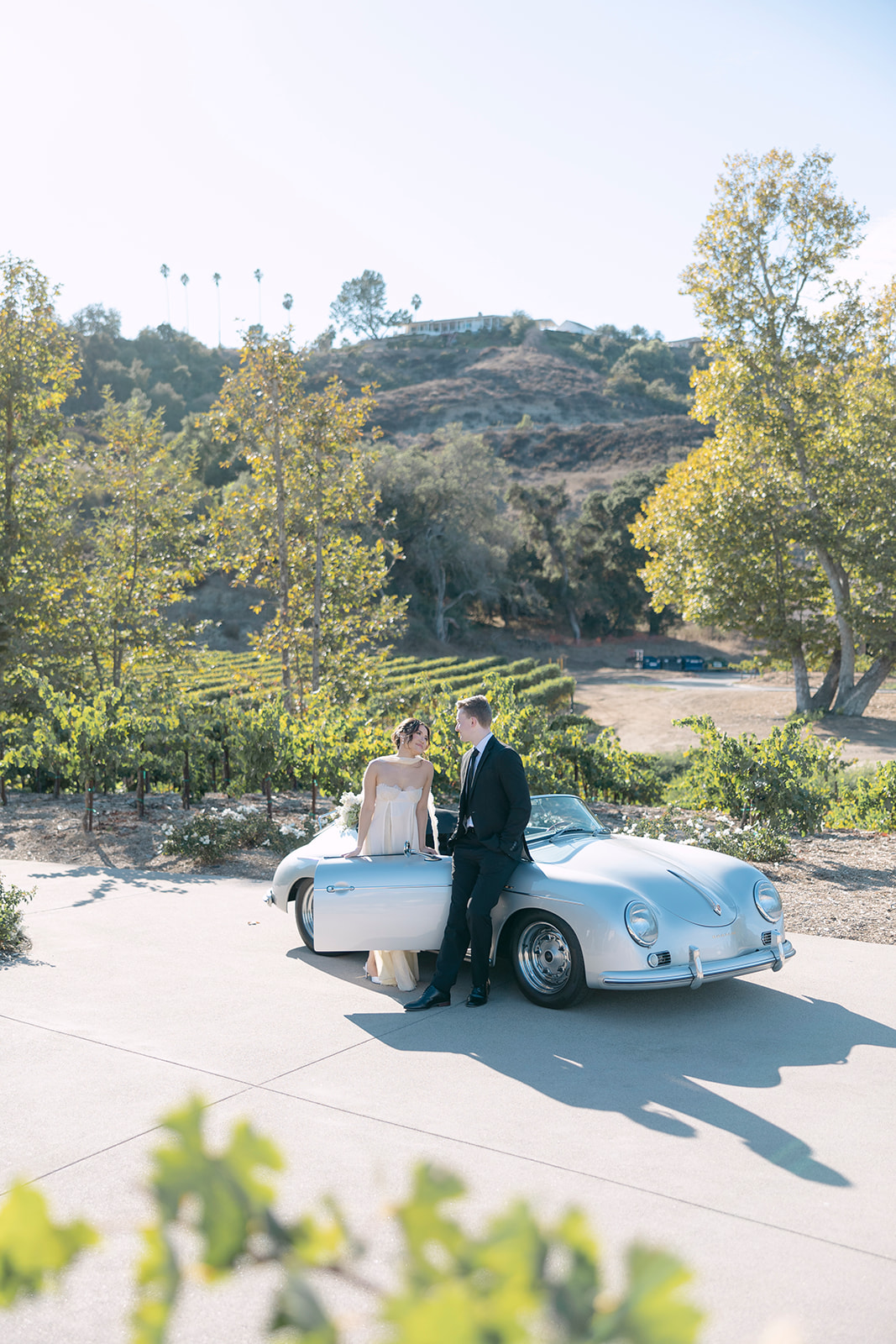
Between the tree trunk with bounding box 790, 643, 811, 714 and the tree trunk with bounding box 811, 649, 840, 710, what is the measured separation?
28 cm

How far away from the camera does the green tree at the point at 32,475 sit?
15.4 m

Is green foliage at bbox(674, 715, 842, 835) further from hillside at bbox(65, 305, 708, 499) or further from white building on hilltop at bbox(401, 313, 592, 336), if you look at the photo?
white building on hilltop at bbox(401, 313, 592, 336)

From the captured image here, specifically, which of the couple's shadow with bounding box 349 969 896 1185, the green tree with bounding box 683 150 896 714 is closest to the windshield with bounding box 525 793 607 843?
the couple's shadow with bounding box 349 969 896 1185

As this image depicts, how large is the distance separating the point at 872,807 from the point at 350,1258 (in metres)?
12.5

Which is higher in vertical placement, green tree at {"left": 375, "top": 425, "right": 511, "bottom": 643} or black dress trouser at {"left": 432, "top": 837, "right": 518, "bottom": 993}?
green tree at {"left": 375, "top": 425, "right": 511, "bottom": 643}

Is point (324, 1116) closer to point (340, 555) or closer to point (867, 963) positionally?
point (867, 963)

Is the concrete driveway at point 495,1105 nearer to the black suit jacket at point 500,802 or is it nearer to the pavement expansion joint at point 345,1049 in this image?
the pavement expansion joint at point 345,1049

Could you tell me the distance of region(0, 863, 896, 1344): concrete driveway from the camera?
10.4ft

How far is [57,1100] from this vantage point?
452cm

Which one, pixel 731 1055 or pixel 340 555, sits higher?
pixel 340 555

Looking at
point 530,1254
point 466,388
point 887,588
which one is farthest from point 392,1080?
point 466,388

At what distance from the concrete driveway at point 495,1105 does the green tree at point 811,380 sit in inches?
1044

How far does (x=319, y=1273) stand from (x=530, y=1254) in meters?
2.62

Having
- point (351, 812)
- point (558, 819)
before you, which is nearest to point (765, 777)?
point (558, 819)
